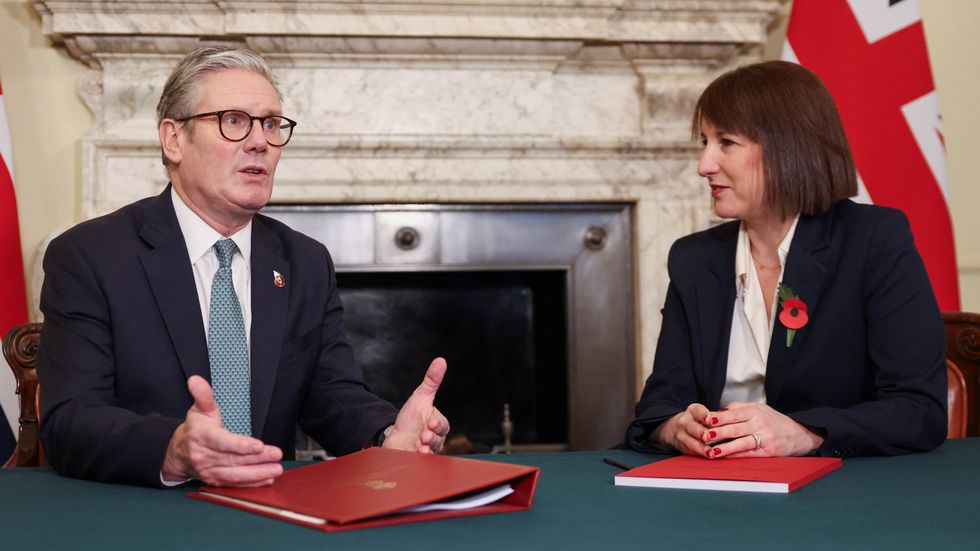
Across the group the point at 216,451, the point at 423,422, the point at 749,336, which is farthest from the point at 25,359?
the point at 749,336

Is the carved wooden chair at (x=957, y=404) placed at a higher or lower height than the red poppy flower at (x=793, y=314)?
lower

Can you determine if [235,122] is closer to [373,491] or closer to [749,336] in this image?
[373,491]

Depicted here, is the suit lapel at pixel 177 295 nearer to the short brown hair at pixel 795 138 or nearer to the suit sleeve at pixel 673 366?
the suit sleeve at pixel 673 366

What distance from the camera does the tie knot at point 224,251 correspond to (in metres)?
1.95

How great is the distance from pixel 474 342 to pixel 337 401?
210 cm

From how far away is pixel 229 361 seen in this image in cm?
185

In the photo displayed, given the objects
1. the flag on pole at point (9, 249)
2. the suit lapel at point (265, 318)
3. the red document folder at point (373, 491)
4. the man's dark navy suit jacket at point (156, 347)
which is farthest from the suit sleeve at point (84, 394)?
the flag on pole at point (9, 249)

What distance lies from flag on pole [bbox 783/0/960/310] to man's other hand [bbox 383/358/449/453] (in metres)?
2.16

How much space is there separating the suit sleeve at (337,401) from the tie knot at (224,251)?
0.79ft

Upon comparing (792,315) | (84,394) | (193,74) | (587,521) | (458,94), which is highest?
(458,94)

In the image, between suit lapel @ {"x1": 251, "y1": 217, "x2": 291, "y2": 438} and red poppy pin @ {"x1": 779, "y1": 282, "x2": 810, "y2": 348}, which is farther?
red poppy pin @ {"x1": 779, "y1": 282, "x2": 810, "y2": 348}

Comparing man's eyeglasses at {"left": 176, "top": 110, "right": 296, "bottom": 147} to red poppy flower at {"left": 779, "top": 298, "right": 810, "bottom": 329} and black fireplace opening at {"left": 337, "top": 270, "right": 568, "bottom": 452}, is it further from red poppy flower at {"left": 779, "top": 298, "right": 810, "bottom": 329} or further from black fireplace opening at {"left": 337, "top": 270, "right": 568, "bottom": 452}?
black fireplace opening at {"left": 337, "top": 270, "right": 568, "bottom": 452}

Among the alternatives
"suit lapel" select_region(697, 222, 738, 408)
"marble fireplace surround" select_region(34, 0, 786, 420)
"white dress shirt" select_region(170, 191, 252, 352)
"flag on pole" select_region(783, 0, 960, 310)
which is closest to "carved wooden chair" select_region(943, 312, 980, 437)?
"suit lapel" select_region(697, 222, 738, 408)

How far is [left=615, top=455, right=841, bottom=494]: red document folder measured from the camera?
1329mm
